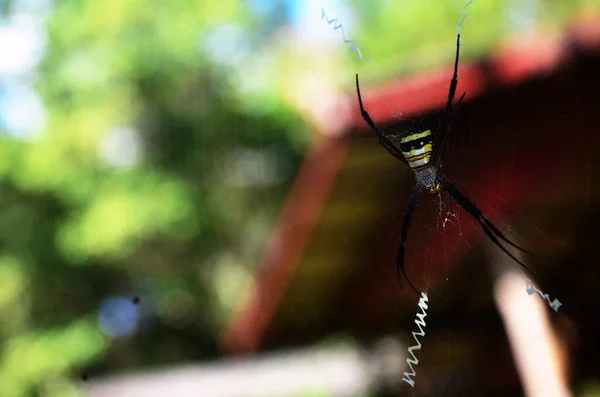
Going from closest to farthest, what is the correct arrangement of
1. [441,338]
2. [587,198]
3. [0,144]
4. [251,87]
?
[441,338] < [587,198] < [0,144] < [251,87]

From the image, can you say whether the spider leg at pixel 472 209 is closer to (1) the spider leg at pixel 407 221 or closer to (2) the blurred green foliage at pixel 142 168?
(1) the spider leg at pixel 407 221

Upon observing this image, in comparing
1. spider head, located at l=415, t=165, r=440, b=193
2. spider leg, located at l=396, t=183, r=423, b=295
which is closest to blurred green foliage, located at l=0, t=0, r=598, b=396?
spider leg, located at l=396, t=183, r=423, b=295

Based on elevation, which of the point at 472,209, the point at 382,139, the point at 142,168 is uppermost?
the point at 142,168

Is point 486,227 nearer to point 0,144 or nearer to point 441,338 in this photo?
point 441,338

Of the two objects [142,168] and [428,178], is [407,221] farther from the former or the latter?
[142,168]

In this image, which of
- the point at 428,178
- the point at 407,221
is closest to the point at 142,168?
the point at 407,221

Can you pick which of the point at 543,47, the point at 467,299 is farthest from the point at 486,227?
the point at 467,299
